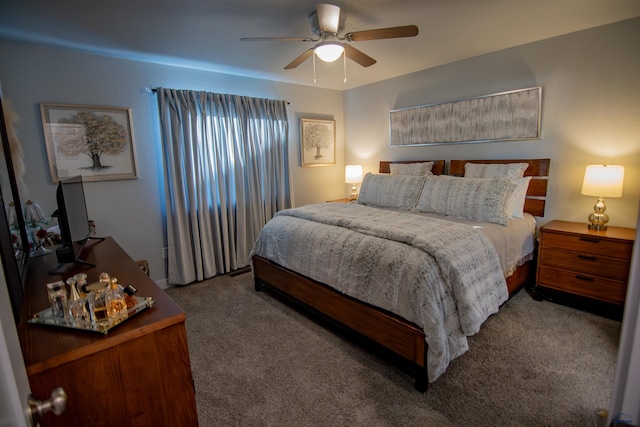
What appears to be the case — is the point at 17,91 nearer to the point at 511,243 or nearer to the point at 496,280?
the point at 496,280

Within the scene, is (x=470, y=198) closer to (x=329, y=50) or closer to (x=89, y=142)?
(x=329, y=50)

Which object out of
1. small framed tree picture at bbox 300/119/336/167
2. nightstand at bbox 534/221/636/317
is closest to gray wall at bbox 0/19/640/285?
nightstand at bbox 534/221/636/317

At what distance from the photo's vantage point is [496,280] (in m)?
2.29

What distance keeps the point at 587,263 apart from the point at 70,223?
3.73 meters

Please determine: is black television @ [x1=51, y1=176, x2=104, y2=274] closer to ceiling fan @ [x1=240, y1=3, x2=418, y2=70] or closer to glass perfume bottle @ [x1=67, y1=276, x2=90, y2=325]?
glass perfume bottle @ [x1=67, y1=276, x2=90, y2=325]

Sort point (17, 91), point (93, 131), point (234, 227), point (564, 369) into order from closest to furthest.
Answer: point (564, 369)
point (17, 91)
point (93, 131)
point (234, 227)

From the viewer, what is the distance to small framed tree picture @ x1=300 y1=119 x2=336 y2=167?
14.9 feet

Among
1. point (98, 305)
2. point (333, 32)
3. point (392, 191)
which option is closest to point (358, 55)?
point (333, 32)

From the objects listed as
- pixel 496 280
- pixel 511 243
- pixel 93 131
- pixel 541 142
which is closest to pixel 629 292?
pixel 496 280

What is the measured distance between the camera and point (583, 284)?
265 centimetres

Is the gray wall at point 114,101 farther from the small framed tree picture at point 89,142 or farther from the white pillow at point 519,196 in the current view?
the white pillow at point 519,196

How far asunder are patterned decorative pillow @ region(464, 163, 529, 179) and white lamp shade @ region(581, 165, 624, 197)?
0.55 m

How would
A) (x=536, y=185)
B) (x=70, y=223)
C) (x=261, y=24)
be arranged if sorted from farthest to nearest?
1. (x=536, y=185)
2. (x=261, y=24)
3. (x=70, y=223)

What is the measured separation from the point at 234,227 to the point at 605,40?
404cm
